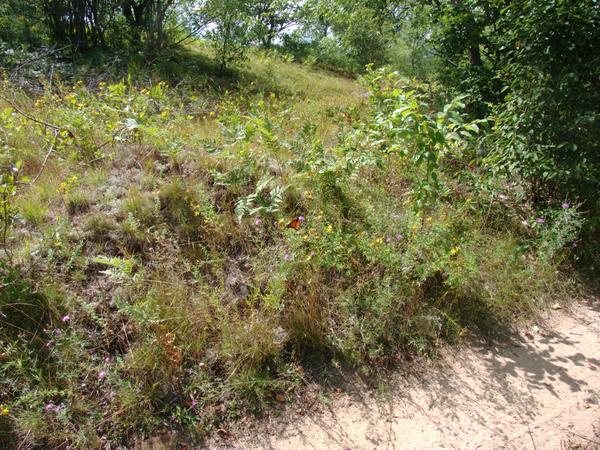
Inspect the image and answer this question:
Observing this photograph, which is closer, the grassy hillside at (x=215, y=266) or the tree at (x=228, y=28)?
the grassy hillside at (x=215, y=266)

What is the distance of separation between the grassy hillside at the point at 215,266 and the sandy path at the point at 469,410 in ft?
0.78

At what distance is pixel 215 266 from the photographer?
11.7ft

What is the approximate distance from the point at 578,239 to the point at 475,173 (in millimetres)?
1296

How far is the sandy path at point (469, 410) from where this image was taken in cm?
273

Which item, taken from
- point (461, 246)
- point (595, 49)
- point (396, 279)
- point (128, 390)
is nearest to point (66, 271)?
point (128, 390)

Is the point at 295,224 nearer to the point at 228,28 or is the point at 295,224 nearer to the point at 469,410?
the point at 469,410

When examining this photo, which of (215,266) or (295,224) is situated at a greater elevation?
(295,224)

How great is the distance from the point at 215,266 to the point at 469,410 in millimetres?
2254

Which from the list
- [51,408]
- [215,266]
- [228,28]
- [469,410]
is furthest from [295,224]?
[228,28]

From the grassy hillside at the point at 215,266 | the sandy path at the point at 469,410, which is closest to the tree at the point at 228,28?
the grassy hillside at the point at 215,266

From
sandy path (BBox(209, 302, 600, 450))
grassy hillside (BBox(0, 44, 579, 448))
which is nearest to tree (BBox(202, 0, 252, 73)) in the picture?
grassy hillside (BBox(0, 44, 579, 448))

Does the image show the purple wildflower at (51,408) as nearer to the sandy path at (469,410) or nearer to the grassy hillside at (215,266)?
the grassy hillside at (215,266)

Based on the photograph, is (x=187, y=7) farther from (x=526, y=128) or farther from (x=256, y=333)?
(x=256, y=333)

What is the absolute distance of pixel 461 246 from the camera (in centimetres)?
393
